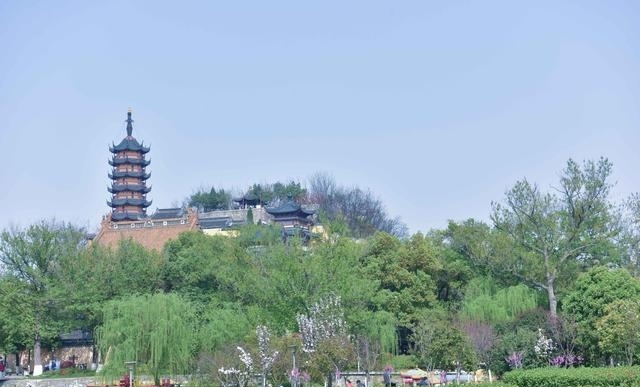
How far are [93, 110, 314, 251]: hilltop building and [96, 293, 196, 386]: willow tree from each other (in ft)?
64.4

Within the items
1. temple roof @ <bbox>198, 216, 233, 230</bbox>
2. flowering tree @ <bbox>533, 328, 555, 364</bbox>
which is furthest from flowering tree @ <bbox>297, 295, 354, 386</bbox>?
temple roof @ <bbox>198, 216, 233, 230</bbox>

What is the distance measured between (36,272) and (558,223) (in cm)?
2053

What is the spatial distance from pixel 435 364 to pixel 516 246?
7.88m

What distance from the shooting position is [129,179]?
6241cm

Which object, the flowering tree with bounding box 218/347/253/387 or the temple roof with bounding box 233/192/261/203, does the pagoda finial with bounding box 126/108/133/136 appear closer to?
the temple roof with bounding box 233/192/261/203

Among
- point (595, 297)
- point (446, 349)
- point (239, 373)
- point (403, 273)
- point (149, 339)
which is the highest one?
point (403, 273)

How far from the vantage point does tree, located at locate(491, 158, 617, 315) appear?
31594 mm

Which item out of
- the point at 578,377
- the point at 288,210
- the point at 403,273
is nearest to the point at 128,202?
the point at 288,210

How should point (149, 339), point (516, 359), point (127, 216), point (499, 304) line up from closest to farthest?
point (516, 359) → point (149, 339) → point (499, 304) → point (127, 216)

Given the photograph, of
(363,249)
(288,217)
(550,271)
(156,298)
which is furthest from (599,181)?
(288,217)

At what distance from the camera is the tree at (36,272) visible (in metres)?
36.9

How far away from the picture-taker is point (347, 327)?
27172 mm

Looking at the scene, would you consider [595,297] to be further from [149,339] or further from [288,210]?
[288,210]

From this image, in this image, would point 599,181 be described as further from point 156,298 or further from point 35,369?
point 35,369
